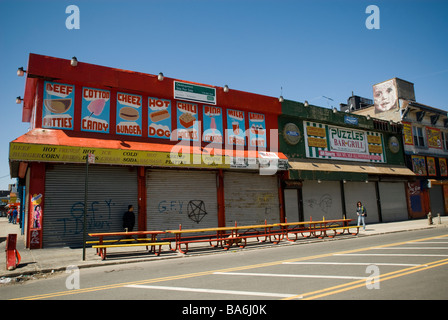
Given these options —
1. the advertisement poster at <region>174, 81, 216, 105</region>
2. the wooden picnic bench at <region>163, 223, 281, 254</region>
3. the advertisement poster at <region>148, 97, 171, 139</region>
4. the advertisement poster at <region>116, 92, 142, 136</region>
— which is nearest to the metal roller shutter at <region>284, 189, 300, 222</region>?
the wooden picnic bench at <region>163, 223, 281, 254</region>

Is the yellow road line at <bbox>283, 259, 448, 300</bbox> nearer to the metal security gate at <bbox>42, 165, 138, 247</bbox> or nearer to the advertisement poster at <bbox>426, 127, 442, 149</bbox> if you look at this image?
the metal security gate at <bbox>42, 165, 138, 247</bbox>

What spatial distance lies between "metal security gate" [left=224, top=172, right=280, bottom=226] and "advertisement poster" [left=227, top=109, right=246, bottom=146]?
2.04 m

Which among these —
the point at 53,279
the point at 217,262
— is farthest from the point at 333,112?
the point at 53,279

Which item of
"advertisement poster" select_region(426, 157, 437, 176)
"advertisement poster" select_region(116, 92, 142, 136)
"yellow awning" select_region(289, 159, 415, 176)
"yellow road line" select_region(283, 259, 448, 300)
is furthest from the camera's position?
"advertisement poster" select_region(426, 157, 437, 176)

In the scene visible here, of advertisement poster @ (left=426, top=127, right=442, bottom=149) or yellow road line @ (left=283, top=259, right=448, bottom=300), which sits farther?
advertisement poster @ (left=426, top=127, right=442, bottom=149)

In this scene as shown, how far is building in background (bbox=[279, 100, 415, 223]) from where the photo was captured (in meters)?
21.8

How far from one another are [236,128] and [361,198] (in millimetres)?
13098

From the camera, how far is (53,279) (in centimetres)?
830

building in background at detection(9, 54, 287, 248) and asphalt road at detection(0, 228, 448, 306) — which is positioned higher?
building in background at detection(9, 54, 287, 248)

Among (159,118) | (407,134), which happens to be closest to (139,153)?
(159,118)

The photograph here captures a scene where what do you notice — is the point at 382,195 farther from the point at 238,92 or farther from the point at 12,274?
the point at 12,274

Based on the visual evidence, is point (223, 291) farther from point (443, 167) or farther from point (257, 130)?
point (443, 167)

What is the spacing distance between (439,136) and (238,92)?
2541cm

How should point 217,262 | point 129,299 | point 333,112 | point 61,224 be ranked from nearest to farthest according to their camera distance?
point 129,299, point 217,262, point 61,224, point 333,112
